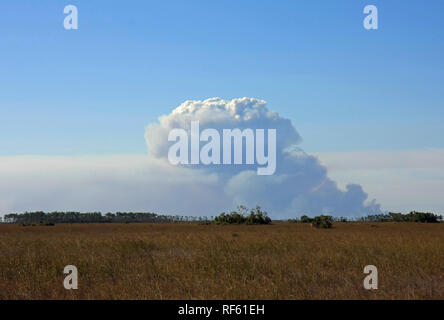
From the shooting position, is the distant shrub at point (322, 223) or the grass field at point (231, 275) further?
the distant shrub at point (322, 223)

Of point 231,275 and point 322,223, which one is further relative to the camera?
point 322,223

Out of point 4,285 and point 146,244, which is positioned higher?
point 146,244

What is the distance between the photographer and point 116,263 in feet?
49.2

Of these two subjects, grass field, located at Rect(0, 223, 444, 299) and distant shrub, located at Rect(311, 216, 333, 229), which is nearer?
grass field, located at Rect(0, 223, 444, 299)

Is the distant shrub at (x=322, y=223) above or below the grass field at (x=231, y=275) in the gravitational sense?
above

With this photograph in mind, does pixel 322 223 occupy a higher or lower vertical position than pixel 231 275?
higher

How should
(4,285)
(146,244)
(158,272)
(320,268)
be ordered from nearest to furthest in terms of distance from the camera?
Result: (4,285) → (158,272) → (320,268) → (146,244)

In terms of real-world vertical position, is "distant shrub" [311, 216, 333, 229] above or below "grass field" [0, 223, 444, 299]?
above

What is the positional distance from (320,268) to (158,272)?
4.77 metres
